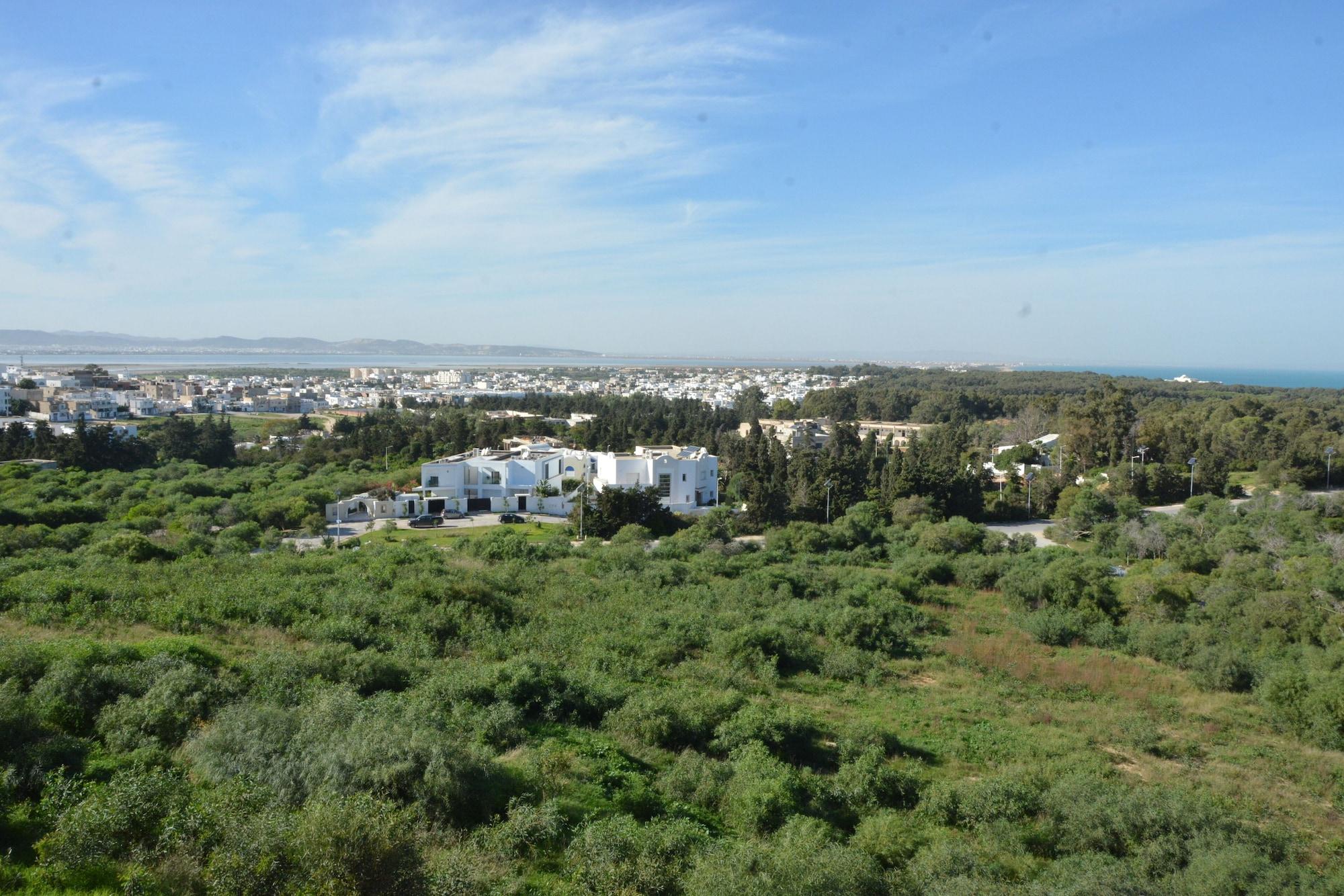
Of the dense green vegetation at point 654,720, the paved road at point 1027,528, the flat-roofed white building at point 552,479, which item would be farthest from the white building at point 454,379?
the dense green vegetation at point 654,720

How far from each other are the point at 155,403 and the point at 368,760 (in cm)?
7316

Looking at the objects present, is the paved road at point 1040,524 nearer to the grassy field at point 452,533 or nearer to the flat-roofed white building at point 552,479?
the flat-roofed white building at point 552,479

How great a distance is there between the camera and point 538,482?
3167 cm

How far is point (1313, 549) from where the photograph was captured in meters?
20.3

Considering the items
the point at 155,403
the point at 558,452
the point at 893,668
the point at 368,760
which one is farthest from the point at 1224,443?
the point at 155,403

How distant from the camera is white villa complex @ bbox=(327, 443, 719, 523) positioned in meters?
29.9

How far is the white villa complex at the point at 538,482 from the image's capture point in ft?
98.2

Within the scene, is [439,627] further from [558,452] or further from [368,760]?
[558,452]

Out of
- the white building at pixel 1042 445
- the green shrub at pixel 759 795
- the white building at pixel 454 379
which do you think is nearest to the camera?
the green shrub at pixel 759 795

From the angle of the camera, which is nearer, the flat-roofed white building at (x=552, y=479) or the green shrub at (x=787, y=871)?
the green shrub at (x=787, y=871)

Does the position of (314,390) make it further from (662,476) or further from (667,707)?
(667,707)

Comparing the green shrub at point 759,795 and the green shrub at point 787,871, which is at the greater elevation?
the green shrub at point 787,871

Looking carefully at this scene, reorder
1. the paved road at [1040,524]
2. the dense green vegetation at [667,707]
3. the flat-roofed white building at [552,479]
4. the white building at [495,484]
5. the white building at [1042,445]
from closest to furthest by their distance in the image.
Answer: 1. the dense green vegetation at [667,707]
2. the paved road at [1040,524]
3. the flat-roofed white building at [552,479]
4. the white building at [495,484]
5. the white building at [1042,445]

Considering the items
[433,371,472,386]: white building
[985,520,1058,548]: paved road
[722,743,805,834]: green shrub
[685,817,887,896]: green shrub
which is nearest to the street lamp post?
[985,520,1058,548]: paved road
